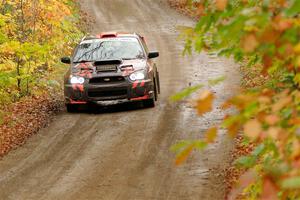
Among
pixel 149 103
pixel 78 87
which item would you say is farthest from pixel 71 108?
pixel 149 103

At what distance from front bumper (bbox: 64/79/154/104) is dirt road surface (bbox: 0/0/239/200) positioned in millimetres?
364

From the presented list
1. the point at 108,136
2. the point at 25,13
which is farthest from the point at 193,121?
the point at 25,13

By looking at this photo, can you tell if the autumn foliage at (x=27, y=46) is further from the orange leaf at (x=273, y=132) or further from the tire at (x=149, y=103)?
the orange leaf at (x=273, y=132)

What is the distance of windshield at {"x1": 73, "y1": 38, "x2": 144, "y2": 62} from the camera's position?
49.1 ft

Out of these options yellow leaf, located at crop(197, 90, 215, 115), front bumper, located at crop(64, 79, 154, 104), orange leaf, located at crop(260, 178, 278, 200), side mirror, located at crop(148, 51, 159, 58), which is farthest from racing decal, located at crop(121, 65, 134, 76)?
orange leaf, located at crop(260, 178, 278, 200)

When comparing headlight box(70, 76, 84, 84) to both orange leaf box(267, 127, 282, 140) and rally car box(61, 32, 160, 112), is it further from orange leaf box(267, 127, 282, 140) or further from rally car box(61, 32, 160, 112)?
orange leaf box(267, 127, 282, 140)

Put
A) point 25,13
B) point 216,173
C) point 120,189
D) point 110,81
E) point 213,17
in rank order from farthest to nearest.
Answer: point 25,13 < point 110,81 < point 216,173 < point 120,189 < point 213,17

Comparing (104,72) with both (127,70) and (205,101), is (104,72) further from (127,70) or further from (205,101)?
(205,101)

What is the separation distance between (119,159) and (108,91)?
394 cm

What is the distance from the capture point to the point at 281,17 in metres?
2.56

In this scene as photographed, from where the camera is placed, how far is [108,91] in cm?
1422

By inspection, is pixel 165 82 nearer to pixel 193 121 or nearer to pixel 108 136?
pixel 193 121

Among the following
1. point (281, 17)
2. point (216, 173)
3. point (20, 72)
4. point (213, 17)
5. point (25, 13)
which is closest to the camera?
point (281, 17)

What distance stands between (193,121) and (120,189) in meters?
4.70
